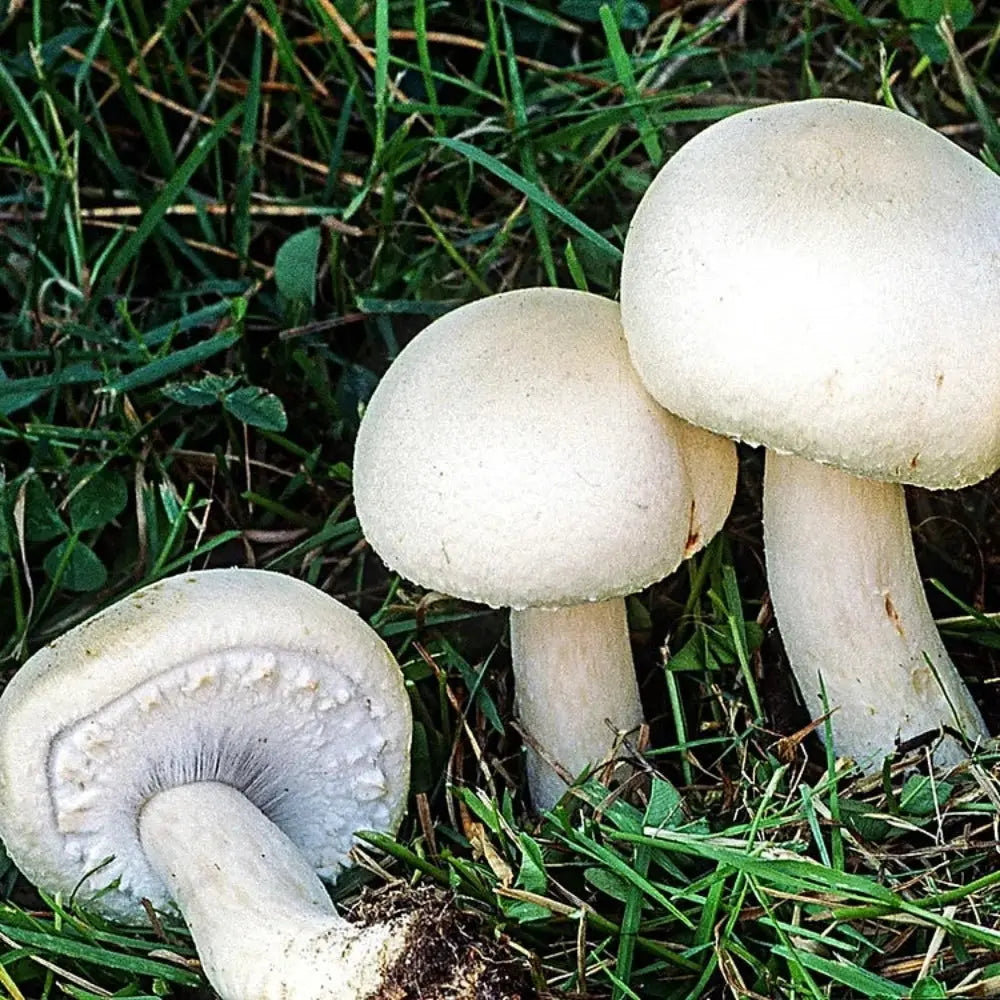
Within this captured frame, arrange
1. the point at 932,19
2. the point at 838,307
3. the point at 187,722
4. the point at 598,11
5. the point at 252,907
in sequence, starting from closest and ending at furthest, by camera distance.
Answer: the point at 838,307 < the point at 252,907 < the point at 187,722 < the point at 932,19 < the point at 598,11

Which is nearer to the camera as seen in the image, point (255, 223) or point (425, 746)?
point (425, 746)

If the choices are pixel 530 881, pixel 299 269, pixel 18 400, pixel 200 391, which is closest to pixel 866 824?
pixel 530 881

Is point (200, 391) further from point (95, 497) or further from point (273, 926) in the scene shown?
point (273, 926)

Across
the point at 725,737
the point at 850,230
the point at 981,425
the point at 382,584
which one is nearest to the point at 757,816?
the point at 725,737

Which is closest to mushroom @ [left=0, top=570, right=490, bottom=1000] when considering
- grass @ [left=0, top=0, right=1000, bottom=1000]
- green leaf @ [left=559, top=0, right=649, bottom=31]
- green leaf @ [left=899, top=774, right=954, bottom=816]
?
grass @ [left=0, top=0, right=1000, bottom=1000]

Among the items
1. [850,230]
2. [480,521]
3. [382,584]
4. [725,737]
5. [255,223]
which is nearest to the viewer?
[850,230]

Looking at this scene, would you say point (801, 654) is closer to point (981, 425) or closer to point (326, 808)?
point (981, 425)

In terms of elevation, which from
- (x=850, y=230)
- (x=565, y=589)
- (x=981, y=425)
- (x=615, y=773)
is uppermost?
(x=850, y=230)

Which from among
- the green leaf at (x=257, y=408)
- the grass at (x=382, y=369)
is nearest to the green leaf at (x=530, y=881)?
the grass at (x=382, y=369)
